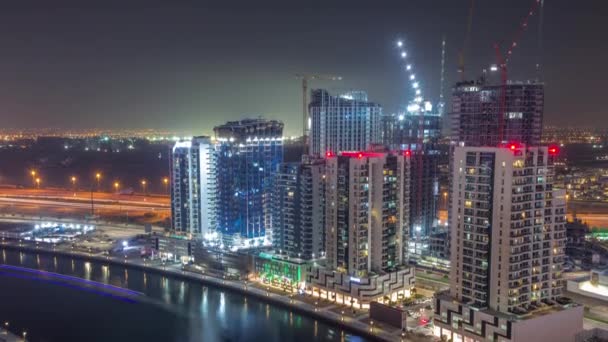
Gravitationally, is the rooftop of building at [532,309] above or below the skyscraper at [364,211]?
below

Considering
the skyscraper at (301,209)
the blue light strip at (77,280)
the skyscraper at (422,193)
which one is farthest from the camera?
the skyscraper at (422,193)

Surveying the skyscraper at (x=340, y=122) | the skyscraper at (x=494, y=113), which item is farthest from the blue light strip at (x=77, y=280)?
the skyscraper at (x=494, y=113)

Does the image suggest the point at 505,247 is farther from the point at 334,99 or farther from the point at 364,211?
the point at 334,99

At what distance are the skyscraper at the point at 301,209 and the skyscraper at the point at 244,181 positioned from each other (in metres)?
3.53

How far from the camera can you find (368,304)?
23.9 meters

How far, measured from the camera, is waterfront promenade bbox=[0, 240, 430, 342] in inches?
847

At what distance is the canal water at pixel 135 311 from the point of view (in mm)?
22766

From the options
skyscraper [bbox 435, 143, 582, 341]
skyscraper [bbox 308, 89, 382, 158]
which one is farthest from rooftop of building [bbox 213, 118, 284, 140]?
skyscraper [bbox 435, 143, 582, 341]

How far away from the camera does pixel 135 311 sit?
25656mm

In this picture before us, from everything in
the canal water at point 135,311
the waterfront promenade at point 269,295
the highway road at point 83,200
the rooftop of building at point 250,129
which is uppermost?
the rooftop of building at point 250,129

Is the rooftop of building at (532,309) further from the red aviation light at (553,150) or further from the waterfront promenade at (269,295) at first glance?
the red aviation light at (553,150)

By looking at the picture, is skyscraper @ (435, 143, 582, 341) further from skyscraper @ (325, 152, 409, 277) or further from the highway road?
the highway road

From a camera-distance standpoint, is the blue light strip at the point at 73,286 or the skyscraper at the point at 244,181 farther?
the skyscraper at the point at 244,181

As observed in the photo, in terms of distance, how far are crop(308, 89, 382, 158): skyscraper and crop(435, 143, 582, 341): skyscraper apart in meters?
20.8
